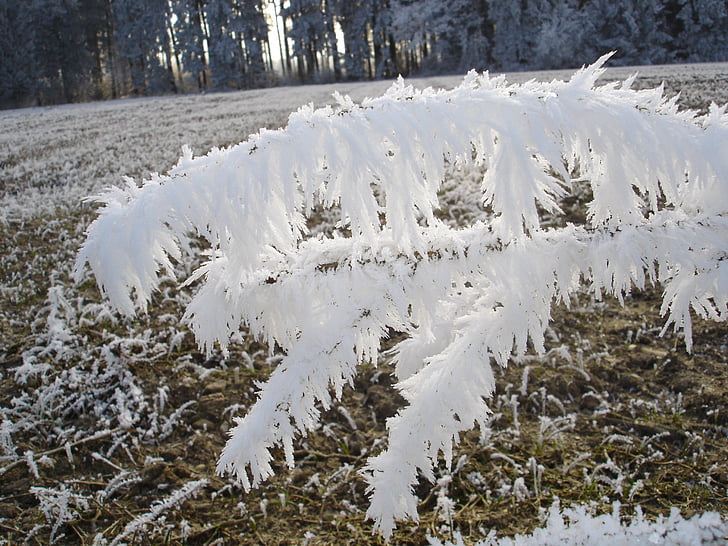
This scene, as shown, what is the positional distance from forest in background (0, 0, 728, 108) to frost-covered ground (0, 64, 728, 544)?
47.7 feet

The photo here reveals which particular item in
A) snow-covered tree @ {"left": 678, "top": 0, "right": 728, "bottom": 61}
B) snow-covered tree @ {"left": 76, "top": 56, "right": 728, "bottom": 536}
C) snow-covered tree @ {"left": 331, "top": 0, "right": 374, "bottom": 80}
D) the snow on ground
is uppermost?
snow-covered tree @ {"left": 331, "top": 0, "right": 374, "bottom": 80}

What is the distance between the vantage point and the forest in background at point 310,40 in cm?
2022

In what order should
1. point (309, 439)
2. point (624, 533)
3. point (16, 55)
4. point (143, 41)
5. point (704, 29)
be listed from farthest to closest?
1. point (143, 41)
2. point (16, 55)
3. point (704, 29)
4. point (309, 439)
5. point (624, 533)

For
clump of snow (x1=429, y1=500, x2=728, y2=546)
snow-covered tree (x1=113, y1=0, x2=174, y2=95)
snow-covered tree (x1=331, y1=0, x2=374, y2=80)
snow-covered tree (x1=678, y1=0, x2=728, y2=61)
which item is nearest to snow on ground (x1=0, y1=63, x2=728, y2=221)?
snow-covered tree (x1=678, y1=0, x2=728, y2=61)

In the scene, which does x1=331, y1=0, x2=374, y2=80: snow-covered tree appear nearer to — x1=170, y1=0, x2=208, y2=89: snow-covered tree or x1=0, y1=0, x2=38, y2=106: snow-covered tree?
x1=170, y1=0, x2=208, y2=89: snow-covered tree

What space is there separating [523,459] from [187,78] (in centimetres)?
4714

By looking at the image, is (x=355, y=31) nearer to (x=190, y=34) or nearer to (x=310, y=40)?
(x=310, y=40)

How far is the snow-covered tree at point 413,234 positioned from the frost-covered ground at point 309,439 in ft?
3.62

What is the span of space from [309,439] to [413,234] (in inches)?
86.8

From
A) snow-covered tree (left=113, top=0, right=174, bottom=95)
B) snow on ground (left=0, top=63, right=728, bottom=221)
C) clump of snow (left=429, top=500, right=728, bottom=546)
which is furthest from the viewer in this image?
snow-covered tree (left=113, top=0, right=174, bottom=95)

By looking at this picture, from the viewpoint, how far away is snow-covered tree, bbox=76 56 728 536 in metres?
1.21

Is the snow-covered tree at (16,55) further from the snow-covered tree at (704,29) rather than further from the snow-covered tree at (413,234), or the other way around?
the snow-covered tree at (704,29)

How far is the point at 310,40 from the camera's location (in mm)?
41438

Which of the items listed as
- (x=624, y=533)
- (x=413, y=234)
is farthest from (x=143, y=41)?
(x=624, y=533)
